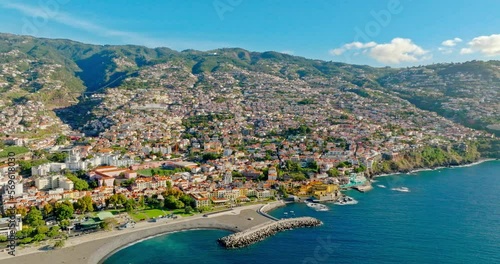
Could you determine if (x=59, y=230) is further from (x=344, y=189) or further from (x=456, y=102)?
(x=456, y=102)

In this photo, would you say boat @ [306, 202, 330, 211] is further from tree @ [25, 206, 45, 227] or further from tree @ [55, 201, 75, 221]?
tree @ [25, 206, 45, 227]

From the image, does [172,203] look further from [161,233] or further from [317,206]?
[317,206]

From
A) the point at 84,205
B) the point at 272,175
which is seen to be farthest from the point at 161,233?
the point at 272,175

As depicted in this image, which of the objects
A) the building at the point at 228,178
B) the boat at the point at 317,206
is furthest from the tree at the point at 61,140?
the boat at the point at 317,206

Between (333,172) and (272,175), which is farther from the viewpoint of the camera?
(333,172)

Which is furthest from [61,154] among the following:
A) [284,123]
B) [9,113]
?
[284,123]

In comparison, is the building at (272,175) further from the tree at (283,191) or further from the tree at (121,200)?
the tree at (121,200)
